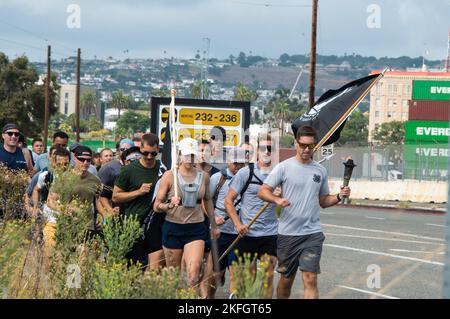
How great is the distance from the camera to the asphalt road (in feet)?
44.9

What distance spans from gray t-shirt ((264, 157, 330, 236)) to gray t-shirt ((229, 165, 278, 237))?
97 centimetres

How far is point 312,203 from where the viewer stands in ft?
33.5

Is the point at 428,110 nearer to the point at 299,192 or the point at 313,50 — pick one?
the point at 313,50

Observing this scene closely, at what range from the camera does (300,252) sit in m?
10.3

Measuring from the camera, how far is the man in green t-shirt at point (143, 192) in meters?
11.4

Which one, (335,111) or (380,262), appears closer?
(335,111)

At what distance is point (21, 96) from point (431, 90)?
130 ft

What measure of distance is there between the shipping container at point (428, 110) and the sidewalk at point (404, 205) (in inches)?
2091

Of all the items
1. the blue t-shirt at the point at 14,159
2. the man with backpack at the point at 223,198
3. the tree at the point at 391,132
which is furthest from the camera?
the tree at the point at 391,132

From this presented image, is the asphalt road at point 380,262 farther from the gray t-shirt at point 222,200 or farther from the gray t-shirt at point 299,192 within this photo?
the gray t-shirt at point 299,192

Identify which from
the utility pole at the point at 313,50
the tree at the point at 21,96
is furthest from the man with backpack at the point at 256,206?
the tree at the point at 21,96

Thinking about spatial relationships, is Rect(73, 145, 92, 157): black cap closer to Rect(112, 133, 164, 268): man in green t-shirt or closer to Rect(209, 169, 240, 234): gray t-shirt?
Rect(112, 133, 164, 268): man in green t-shirt

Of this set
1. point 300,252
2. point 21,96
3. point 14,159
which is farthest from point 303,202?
point 21,96
